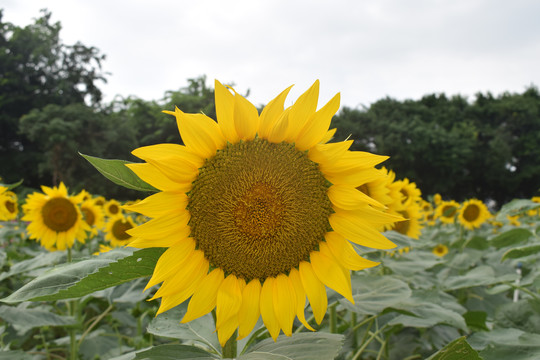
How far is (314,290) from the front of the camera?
101 centimetres

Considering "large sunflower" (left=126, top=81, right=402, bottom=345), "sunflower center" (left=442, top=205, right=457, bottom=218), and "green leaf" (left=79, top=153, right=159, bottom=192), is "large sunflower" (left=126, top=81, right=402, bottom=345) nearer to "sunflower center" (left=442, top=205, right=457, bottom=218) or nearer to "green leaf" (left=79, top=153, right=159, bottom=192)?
"green leaf" (left=79, top=153, right=159, bottom=192)

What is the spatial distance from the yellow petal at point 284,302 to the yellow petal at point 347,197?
9.0 inches

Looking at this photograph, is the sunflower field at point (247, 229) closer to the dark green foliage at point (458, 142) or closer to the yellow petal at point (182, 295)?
the yellow petal at point (182, 295)

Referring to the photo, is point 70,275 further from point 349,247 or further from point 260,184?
point 349,247

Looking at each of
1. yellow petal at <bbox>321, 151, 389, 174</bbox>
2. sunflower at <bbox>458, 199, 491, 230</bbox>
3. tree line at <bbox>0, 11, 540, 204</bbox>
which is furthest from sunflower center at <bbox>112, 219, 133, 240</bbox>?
tree line at <bbox>0, 11, 540, 204</bbox>

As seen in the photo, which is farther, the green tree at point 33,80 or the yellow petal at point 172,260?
the green tree at point 33,80

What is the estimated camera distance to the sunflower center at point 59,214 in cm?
303

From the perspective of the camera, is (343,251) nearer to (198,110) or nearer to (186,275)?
(186,275)

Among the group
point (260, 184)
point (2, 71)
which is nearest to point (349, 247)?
point (260, 184)

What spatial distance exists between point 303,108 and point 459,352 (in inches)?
26.1

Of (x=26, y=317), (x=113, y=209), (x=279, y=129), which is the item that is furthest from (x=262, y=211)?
(x=113, y=209)

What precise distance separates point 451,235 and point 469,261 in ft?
10.4

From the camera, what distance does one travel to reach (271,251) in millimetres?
1025

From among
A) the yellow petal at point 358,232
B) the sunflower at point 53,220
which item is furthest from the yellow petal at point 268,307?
the sunflower at point 53,220
